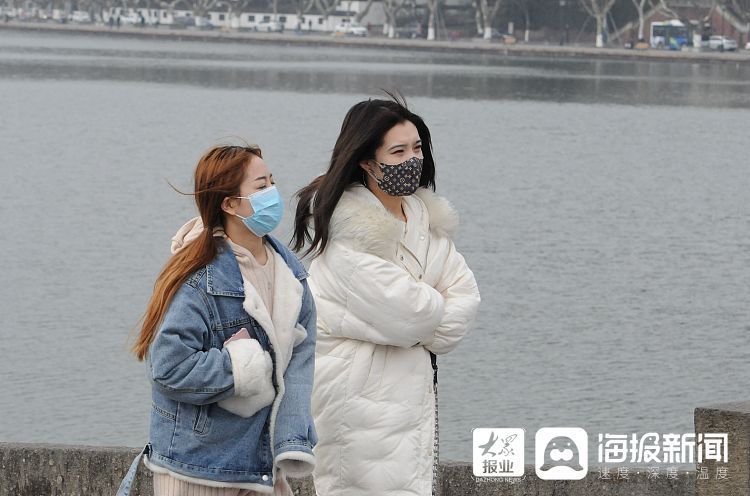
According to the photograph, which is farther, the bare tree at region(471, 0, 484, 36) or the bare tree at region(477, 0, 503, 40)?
the bare tree at region(471, 0, 484, 36)

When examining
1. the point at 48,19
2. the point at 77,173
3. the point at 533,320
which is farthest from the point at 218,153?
the point at 48,19

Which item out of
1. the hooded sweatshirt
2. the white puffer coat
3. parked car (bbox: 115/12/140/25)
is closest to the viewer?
the hooded sweatshirt

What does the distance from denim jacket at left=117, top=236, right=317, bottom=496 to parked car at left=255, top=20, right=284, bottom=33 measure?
10972 centimetres

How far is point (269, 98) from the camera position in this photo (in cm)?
5578

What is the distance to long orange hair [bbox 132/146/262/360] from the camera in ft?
10.3

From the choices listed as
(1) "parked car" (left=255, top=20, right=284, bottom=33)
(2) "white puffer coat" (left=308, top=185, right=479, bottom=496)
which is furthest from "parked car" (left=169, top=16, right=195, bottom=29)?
(2) "white puffer coat" (left=308, top=185, right=479, bottom=496)

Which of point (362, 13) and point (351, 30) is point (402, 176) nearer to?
point (351, 30)

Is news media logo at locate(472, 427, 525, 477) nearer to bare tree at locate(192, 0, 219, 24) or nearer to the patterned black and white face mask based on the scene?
the patterned black and white face mask

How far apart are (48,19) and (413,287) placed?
128 metres

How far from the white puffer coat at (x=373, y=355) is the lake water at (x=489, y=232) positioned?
1.84 m

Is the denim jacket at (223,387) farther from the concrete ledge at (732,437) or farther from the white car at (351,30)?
the white car at (351,30)

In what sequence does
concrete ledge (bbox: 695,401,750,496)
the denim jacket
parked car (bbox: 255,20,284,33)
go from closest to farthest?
the denim jacket → concrete ledge (bbox: 695,401,750,496) → parked car (bbox: 255,20,284,33)

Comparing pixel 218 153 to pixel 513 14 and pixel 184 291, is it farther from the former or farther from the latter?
pixel 513 14

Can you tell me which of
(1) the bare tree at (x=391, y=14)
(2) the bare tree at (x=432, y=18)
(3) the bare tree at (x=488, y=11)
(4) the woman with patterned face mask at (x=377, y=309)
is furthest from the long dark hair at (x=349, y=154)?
(1) the bare tree at (x=391, y=14)
